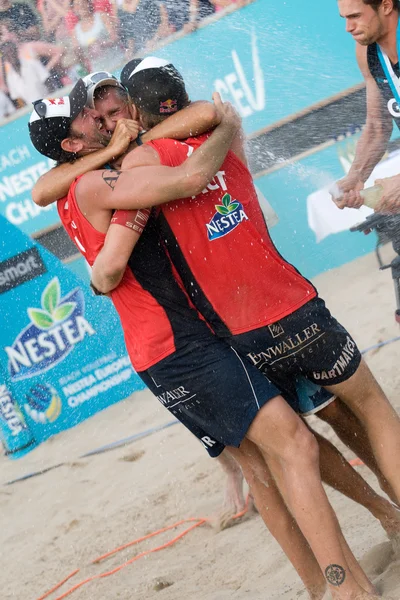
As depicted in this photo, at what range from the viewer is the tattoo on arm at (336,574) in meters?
2.68

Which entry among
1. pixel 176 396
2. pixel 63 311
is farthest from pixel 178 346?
→ pixel 63 311

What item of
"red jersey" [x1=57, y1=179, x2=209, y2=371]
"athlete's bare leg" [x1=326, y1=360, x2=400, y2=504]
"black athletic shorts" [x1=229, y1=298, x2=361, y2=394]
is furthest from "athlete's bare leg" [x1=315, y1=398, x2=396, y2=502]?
"red jersey" [x1=57, y1=179, x2=209, y2=371]

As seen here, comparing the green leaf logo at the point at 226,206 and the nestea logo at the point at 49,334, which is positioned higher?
the green leaf logo at the point at 226,206

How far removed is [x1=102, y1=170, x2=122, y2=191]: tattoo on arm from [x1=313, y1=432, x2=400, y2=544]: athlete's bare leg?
4.00ft

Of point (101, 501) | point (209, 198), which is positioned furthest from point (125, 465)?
point (209, 198)

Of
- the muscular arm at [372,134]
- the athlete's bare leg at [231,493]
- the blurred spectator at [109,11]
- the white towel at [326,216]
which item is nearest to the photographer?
the muscular arm at [372,134]

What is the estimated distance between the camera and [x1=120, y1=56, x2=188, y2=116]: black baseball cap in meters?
2.72

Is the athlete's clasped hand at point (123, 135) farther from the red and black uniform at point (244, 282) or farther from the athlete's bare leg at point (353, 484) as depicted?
the athlete's bare leg at point (353, 484)

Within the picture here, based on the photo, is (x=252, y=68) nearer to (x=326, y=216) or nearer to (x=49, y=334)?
(x=326, y=216)

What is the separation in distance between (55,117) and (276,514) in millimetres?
1571

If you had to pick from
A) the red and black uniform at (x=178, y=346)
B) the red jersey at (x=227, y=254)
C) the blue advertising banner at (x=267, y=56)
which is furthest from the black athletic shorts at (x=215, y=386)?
the blue advertising banner at (x=267, y=56)

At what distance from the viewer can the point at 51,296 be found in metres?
6.43

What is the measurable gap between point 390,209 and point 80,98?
1.49 meters

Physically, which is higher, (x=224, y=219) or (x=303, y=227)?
(x=224, y=219)
